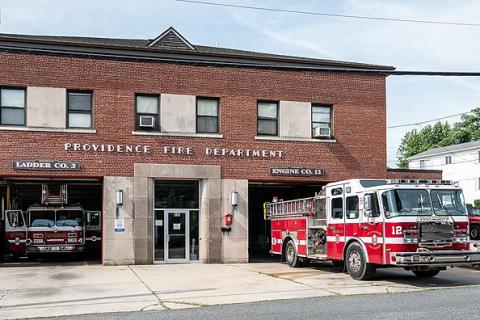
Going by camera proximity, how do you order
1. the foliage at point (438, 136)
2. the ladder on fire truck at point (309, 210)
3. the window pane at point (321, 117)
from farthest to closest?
the foliage at point (438, 136) < the window pane at point (321, 117) < the ladder on fire truck at point (309, 210)

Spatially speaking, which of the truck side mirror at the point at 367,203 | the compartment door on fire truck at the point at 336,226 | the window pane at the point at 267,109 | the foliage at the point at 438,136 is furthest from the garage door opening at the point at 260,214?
the foliage at the point at 438,136

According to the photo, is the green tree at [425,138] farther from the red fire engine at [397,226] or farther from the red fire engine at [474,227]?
the red fire engine at [397,226]

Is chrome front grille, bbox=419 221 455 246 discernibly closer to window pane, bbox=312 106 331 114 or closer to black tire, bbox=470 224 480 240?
black tire, bbox=470 224 480 240

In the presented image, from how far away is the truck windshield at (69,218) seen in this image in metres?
25.6

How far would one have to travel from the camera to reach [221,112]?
77.3 feet

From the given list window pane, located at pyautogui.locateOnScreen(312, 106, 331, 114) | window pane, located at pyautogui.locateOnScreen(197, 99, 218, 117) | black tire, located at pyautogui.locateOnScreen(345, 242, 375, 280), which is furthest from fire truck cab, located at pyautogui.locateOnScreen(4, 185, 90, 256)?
black tire, located at pyautogui.locateOnScreen(345, 242, 375, 280)

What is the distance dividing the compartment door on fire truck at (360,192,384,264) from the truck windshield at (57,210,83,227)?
46.0 ft

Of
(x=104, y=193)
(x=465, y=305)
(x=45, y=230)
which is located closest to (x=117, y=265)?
(x=104, y=193)

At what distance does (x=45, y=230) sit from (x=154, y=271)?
23.8 feet

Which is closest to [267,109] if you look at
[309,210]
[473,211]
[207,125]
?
[207,125]

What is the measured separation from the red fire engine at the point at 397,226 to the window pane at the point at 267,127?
6488 millimetres

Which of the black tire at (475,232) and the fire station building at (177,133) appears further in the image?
the black tire at (475,232)

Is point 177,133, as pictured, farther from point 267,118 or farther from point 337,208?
point 337,208

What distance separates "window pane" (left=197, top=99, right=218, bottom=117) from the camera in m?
23.6
